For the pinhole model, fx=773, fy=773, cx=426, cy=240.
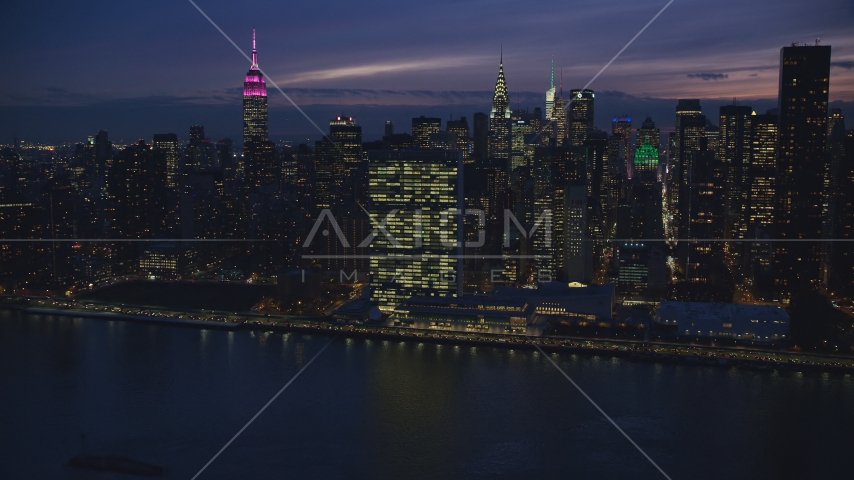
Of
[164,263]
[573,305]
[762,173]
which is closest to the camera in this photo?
[573,305]

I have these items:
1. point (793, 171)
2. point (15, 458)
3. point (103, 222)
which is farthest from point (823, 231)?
point (103, 222)

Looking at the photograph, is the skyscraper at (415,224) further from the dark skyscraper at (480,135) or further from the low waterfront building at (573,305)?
the dark skyscraper at (480,135)

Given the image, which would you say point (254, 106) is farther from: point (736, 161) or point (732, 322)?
point (732, 322)

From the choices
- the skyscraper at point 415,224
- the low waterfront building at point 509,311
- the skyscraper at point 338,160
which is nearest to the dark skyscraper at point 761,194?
the low waterfront building at point 509,311

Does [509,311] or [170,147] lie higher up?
[170,147]

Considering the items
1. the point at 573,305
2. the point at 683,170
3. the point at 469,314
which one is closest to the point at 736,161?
the point at 683,170

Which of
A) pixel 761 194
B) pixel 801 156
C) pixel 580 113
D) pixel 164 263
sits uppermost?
pixel 580 113
